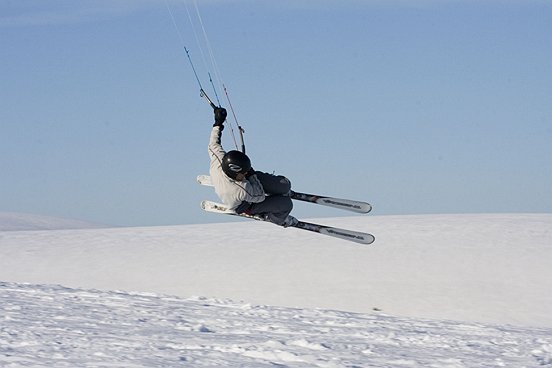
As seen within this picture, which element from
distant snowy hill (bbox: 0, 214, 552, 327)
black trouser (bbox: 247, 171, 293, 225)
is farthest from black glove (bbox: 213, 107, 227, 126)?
distant snowy hill (bbox: 0, 214, 552, 327)

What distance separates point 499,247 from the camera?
2198 centimetres

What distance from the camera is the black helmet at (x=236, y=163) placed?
11.0 meters

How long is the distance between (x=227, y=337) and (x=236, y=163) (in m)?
2.53

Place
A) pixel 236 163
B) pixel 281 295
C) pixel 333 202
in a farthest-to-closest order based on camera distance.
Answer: pixel 281 295
pixel 333 202
pixel 236 163

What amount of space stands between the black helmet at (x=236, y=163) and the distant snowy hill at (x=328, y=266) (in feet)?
22.1

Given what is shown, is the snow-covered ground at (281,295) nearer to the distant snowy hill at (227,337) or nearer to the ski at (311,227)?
the distant snowy hill at (227,337)

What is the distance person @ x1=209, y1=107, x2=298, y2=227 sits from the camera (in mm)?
11070

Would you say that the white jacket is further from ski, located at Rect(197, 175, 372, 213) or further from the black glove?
ski, located at Rect(197, 175, 372, 213)

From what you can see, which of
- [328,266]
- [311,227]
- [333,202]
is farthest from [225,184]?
[328,266]

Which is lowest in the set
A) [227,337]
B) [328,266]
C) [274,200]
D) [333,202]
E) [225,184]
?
[227,337]

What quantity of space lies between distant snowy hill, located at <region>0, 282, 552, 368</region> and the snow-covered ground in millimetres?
24

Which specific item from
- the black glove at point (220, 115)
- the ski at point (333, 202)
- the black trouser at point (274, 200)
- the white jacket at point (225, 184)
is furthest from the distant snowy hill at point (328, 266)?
the black glove at point (220, 115)

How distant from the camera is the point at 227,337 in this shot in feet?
30.5

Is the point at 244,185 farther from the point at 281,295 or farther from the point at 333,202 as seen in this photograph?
the point at 281,295
